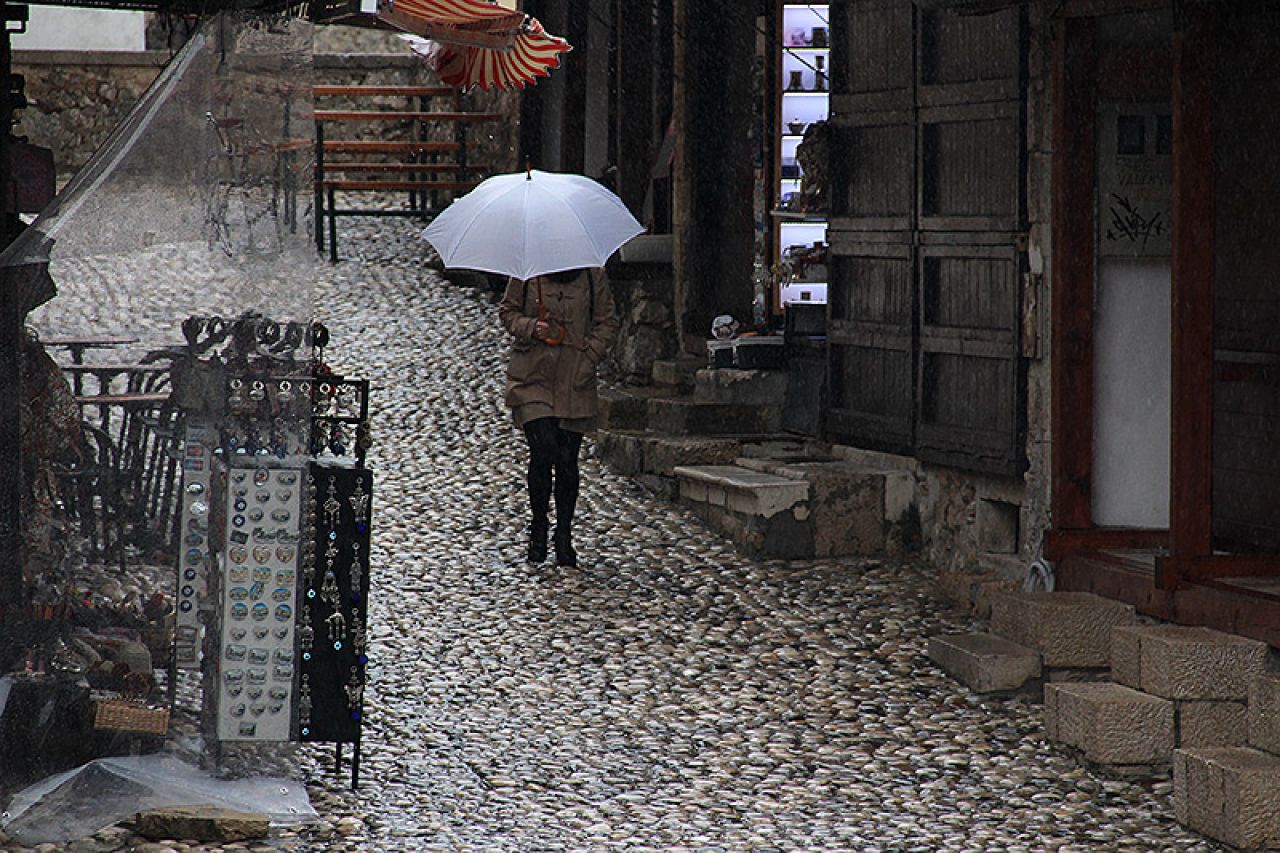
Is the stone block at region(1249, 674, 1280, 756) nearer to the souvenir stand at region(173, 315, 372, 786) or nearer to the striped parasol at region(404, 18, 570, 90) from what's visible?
the souvenir stand at region(173, 315, 372, 786)

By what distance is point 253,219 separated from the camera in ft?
20.0

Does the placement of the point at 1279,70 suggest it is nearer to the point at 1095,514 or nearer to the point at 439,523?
the point at 1095,514

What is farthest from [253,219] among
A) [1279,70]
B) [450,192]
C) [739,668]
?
[450,192]

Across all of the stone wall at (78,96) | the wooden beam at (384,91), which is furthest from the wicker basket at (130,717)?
the wooden beam at (384,91)

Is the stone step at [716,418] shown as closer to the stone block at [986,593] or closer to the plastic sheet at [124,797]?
the stone block at [986,593]

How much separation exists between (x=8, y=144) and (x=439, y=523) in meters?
3.55

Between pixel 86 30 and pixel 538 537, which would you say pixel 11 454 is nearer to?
pixel 538 537

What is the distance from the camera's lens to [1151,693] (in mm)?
6793

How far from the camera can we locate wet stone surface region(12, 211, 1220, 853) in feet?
19.7

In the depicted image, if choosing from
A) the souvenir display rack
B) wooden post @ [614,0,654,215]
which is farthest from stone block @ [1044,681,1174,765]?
wooden post @ [614,0,654,215]

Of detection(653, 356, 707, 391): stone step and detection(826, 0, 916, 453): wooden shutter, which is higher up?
detection(826, 0, 916, 453): wooden shutter

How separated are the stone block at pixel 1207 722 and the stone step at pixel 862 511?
11.9 ft

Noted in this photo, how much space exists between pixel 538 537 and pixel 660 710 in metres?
2.66

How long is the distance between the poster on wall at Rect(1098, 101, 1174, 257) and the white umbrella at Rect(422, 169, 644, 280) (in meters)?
2.33
